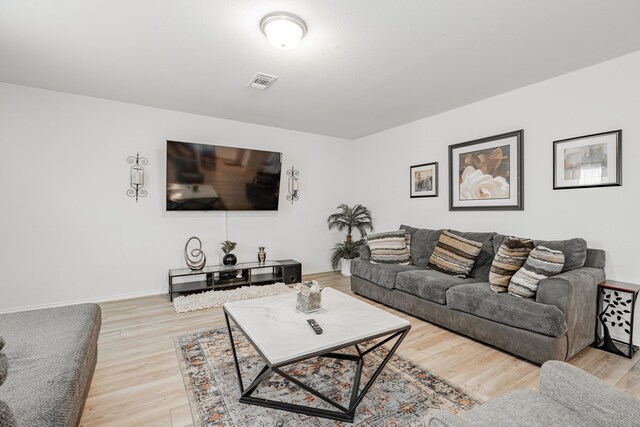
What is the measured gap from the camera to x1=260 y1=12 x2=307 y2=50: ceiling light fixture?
207cm

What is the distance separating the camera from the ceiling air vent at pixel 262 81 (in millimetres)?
3020

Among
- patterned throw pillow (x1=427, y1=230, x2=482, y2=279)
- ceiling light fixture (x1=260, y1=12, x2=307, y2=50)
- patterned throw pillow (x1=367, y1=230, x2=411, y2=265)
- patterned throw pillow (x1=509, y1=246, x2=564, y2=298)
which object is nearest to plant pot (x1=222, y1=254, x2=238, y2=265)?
patterned throw pillow (x1=367, y1=230, x2=411, y2=265)

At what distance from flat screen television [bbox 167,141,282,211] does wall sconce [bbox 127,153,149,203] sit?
0.33m

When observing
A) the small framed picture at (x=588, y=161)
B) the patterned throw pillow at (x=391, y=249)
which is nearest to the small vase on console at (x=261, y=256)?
the patterned throw pillow at (x=391, y=249)

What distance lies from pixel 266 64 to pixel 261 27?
607mm

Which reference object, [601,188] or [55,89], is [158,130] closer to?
[55,89]

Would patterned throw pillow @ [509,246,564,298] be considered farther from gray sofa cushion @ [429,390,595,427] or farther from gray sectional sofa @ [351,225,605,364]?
gray sofa cushion @ [429,390,595,427]

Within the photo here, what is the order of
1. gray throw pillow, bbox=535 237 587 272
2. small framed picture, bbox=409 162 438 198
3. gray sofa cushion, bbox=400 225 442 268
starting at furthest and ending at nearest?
small framed picture, bbox=409 162 438 198
gray sofa cushion, bbox=400 225 442 268
gray throw pillow, bbox=535 237 587 272

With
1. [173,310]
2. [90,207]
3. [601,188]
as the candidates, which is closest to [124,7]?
[90,207]

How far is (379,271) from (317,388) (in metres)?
1.89

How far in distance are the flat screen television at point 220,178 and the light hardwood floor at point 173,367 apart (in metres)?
1.64

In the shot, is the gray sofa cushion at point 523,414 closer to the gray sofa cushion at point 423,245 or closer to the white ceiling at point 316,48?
the white ceiling at point 316,48

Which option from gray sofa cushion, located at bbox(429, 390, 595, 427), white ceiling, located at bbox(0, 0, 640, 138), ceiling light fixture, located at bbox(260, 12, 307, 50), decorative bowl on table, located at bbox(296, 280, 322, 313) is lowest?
gray sofa cushion, located at bbox(429, 390, 595, 427)

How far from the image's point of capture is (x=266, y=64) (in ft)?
9.12
